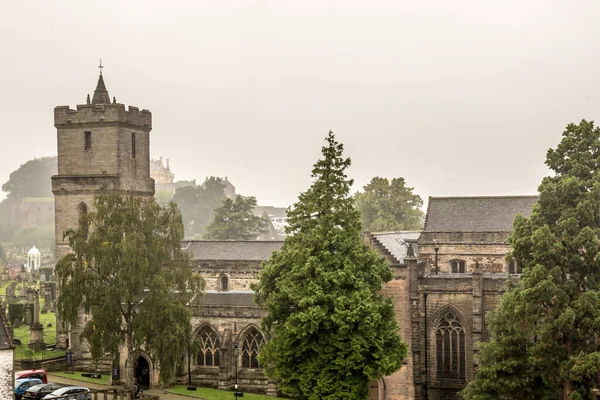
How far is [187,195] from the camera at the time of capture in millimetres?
179000

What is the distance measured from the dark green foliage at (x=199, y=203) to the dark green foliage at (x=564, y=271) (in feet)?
460

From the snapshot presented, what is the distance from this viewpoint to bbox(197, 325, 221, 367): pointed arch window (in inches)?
1905

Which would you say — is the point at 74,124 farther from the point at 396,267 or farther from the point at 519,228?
the point at 519,228

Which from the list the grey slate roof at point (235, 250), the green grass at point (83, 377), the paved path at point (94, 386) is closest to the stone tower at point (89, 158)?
the grey slate roof at point (235, 250)

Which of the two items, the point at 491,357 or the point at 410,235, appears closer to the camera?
the point at 491,357

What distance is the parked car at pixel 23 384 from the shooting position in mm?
40597

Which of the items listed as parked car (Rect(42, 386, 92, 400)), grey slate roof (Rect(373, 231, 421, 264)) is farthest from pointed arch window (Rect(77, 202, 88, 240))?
grey slate roof (Rect(373, 231, 421, 264))

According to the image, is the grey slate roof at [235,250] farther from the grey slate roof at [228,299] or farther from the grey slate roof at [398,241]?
the grey slate roof at [398,241]

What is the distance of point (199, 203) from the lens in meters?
178

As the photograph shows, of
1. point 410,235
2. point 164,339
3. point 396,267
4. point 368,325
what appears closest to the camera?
point 368,325

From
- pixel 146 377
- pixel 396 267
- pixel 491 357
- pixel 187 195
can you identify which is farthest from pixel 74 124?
pixel 187 195

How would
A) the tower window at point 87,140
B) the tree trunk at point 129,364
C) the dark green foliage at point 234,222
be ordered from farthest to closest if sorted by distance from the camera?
1. the dark green foliage at point 234,222
2. the tower window at point 87,140
3. the tree trunk at point 129,364

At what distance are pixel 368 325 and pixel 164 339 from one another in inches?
441

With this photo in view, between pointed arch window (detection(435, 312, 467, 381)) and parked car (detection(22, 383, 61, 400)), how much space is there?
20.5 m
